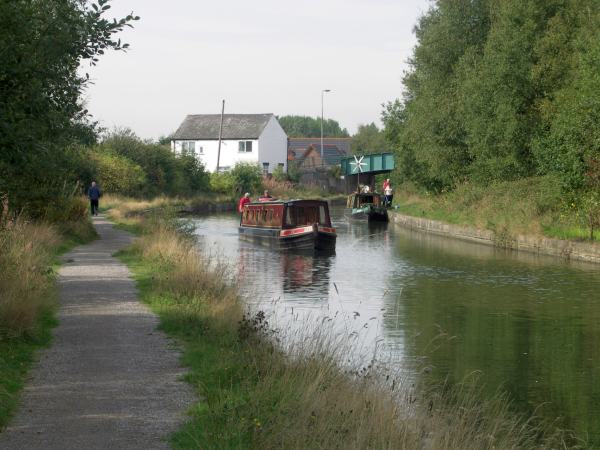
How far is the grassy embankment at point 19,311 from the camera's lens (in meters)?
9.30

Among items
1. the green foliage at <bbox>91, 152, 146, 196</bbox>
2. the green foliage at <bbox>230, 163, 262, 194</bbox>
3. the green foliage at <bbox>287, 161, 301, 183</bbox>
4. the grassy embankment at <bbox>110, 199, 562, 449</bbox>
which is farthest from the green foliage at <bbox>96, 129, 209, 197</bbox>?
the grassy embankment at <bbox>110, 199, 562, 449</bbox>

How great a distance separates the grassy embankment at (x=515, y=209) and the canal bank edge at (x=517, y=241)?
0.88ft

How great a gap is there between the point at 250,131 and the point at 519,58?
171 ft

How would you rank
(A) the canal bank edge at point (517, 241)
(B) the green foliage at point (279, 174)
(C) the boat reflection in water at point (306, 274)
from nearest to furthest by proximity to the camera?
(C) the boat reflection in water at point (306, 274)
(A) the canal bank edge at point (517, 241)
(B) the green foliage at point (279, 174)

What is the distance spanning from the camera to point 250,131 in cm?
8719

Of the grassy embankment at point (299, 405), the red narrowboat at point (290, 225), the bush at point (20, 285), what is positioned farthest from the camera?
the red narrowboat at point (290, 225)

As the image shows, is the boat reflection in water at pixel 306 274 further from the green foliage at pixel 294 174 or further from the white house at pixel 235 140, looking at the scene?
the white house at pixel 235 140

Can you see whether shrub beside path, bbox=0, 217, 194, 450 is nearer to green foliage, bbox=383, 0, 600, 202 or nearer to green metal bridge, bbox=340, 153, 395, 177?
green foliage, bbox=383, 0, 600, 202

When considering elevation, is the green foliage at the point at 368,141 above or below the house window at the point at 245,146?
above

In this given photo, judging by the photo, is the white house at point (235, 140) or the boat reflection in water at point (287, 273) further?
the white house at point (235, 140)

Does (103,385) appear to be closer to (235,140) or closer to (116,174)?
(116,174)

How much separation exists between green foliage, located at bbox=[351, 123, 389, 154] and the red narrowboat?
62129 millimetres

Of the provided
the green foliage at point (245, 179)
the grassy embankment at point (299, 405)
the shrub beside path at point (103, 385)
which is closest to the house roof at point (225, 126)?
the green foliage at point (245, 179)

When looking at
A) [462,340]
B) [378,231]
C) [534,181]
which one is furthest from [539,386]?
[378,231]
